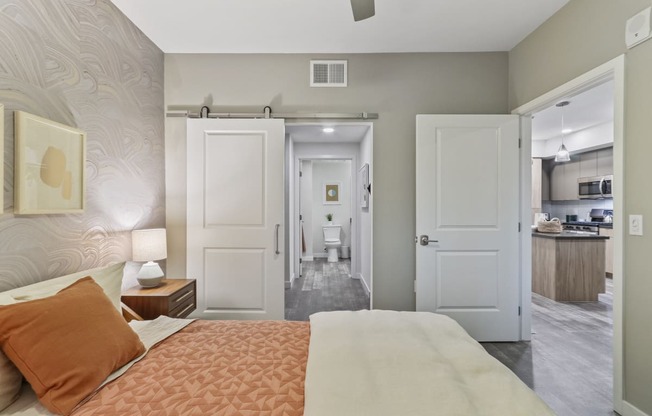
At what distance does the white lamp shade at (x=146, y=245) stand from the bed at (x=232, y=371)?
79 cm

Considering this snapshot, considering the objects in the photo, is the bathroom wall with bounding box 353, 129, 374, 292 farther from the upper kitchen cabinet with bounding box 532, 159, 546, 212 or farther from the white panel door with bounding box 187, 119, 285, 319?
the upper kitchen cabinet with bounding box 532, 159, 546, 212

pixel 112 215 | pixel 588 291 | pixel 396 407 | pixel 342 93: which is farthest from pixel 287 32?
pixel 588 291

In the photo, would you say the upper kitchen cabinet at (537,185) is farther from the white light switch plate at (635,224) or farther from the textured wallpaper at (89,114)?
the textured wallpaper at (89,114)

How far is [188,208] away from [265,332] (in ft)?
5.75

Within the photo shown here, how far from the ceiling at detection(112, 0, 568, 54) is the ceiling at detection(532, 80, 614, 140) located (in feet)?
5.50

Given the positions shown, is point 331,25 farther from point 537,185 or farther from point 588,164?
point 537,185

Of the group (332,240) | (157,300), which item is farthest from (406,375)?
(332,240)

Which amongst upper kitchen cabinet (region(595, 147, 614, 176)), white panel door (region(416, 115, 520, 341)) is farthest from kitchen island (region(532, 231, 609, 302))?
upper kitchen cabinet (region(595, 147, 614, 176))

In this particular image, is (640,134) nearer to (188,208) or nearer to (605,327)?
(605,327)

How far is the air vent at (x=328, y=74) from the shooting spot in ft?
9.90

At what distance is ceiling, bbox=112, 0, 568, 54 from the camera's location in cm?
233

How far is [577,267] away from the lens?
4109 mm

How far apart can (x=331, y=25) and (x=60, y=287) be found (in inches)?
101

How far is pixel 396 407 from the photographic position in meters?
0.99
